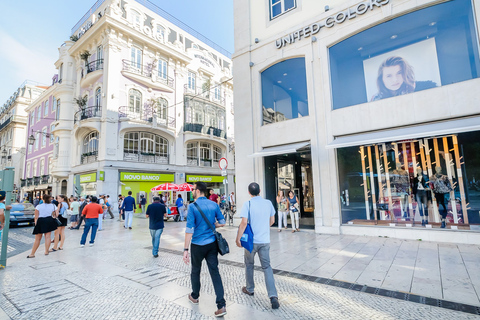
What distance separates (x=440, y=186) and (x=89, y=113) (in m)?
24.1

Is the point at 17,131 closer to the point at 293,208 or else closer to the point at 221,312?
the point at 293,208

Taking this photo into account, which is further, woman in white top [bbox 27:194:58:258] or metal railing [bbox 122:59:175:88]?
metal railing [bbox 122:59:175:88]

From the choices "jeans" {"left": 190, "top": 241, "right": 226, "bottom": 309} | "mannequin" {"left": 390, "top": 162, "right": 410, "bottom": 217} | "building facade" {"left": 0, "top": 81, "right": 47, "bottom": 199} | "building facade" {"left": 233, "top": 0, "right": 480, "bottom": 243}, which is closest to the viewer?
"jeans" {"left": 190, "top": 241, "right": 226, "bottom": 309}

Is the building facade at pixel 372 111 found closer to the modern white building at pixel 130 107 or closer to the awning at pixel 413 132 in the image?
the awning at pixel 413 132

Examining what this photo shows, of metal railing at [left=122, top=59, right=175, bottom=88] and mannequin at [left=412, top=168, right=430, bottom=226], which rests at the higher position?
metal railing at [left=122, top=59, right=175, bottom=88]

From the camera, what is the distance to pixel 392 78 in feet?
29.7

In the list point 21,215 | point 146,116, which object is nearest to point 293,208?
point 21,215

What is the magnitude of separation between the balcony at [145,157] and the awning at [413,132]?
18.1 m

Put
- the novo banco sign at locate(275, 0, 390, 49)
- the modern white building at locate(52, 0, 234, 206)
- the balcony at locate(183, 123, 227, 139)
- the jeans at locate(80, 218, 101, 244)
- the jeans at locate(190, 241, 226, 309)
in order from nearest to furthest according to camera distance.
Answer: the jeans at locate(190, 241, 226, 309) → the jeans at locate(80, 218, 101, 244) → the novo banco sign at locate(275, 0, 390, 49) → the modern white building at locate(52, 0, 234, 206) → the balcony at locate(183, 123, 227, 139)

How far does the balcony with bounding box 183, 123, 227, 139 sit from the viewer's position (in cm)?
2622

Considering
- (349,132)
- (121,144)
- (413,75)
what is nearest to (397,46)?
(413,75)

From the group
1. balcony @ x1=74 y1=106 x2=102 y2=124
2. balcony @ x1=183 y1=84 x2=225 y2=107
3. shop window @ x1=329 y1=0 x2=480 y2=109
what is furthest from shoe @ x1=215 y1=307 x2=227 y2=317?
balcony @ x1=183 y1=84 x2=225 y2=107

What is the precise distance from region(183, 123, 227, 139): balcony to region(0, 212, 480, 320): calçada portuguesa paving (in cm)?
1963

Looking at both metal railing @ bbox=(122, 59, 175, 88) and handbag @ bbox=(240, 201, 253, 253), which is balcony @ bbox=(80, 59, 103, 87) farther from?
handbag @ bbox=(240, 201, 253, 253)
